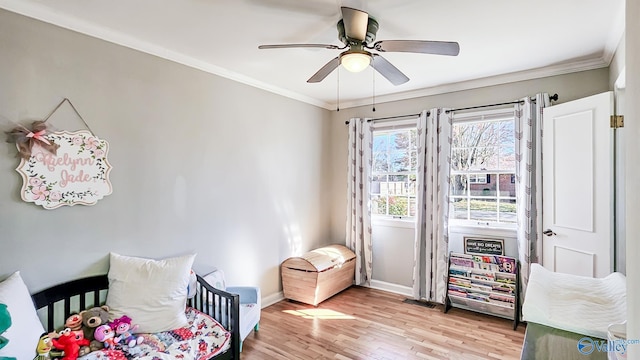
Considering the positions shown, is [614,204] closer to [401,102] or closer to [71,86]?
[401,102]

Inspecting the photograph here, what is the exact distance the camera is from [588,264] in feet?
8.47

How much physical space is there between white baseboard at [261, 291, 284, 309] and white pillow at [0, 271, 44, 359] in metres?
2.07

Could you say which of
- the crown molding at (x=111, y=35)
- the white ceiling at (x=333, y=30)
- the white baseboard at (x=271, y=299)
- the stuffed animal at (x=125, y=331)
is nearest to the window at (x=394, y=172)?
the white ceiling at (x=333, y=30)

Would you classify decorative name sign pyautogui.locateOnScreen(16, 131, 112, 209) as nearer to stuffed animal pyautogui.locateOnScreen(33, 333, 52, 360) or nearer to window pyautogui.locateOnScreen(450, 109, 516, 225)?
stuffed animal pyautogui.locateOnScreen(33, 333, 52, 360)

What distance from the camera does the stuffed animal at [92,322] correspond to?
6.73 ft

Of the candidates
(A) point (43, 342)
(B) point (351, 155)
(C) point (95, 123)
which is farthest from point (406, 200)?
(A) point (43, 342)

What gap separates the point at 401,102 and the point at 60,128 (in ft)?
11.3

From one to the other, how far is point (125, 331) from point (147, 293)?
26cm

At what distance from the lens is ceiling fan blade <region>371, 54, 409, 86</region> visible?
229cm

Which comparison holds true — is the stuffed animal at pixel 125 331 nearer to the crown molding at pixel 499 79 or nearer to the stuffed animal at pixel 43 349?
the stuffed animal at pixel 43 349

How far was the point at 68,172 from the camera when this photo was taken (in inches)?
86.4

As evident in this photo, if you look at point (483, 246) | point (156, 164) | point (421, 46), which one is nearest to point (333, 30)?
point (421, 46)

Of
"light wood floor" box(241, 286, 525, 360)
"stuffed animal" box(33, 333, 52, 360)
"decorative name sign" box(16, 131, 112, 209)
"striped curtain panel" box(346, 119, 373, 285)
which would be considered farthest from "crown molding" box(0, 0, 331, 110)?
"light wood floor" box(241, 286, 525, 360)

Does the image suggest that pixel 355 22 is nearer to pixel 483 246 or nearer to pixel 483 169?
pixel 483 169
